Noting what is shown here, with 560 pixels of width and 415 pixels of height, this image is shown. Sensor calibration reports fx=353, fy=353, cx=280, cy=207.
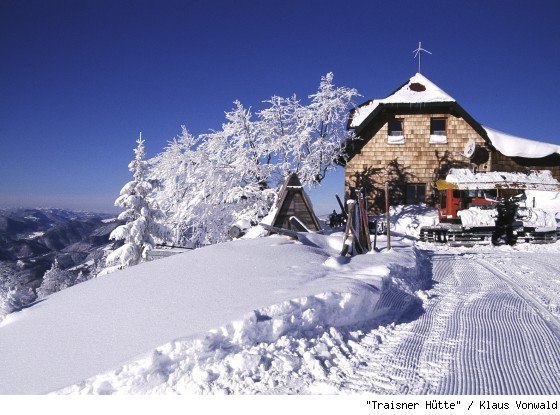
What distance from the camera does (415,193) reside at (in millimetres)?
21125

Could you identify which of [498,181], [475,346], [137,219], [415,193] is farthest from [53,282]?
[475,346]

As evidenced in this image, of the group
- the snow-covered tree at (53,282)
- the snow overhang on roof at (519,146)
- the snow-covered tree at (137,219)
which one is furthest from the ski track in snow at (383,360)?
the snow-covered tree at (53,282)

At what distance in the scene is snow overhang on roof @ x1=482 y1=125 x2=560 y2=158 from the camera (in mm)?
20062

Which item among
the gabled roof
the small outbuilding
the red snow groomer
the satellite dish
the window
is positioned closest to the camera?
the small outbuilding

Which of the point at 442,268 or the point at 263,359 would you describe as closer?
the point at 263,359

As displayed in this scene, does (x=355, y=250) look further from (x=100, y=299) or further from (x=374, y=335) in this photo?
(x=100, y=299)

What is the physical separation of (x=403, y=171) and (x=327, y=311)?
1802cm

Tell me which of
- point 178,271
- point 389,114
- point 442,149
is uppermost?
point 389,114

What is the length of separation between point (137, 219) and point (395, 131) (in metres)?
15.5

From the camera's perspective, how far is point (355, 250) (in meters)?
→ 9.25

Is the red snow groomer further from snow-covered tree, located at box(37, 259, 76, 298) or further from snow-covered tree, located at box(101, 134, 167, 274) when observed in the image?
snow-covered tree, located at box(37, 259, 76, 298)

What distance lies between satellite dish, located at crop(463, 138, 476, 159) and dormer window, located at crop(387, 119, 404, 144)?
11.8 ft

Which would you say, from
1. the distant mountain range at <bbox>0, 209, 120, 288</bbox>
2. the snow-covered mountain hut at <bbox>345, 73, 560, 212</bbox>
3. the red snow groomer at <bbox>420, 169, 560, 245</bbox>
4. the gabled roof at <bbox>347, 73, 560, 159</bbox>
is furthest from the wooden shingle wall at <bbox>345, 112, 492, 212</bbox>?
the distant mountain range at <bbox>0, 209, 120, 288</bbox>

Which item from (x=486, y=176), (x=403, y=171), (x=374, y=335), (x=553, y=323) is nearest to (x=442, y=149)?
(x=403, y=171)
